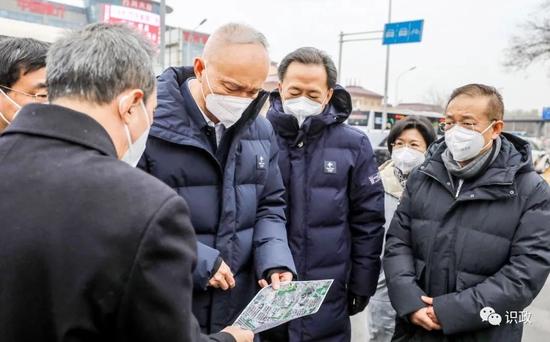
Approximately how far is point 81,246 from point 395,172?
265 centimetres

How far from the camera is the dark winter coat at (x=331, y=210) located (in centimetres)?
248

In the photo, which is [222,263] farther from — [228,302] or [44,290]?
[44,290]

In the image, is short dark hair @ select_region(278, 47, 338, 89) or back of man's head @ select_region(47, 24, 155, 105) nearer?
back of man's head @ select_region(47, 24, 155, 105)

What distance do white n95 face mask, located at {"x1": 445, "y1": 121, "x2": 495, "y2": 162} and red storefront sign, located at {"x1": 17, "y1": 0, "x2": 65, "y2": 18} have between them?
3476 centimetres

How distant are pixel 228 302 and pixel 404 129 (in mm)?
1908

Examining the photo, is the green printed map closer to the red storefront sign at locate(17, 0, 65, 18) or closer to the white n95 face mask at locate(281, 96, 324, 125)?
the white n95 face mask at locate(281, 96, 324, 125)

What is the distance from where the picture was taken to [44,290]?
0.92 m

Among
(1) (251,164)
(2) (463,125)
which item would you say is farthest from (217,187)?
(2) (463,125)

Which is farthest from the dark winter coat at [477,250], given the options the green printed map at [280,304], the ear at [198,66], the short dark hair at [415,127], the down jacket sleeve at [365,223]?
the ear at [198,66]

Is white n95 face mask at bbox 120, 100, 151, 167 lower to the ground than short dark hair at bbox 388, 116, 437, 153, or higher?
lower

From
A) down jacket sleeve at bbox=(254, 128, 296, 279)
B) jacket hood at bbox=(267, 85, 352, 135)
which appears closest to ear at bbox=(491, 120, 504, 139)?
jacket hood at bbox=(267, 85, 352, 135)

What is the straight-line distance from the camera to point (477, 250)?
6.86ft

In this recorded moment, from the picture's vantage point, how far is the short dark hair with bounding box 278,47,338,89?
2602 mm

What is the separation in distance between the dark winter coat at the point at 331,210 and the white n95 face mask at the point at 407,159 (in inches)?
22.1
